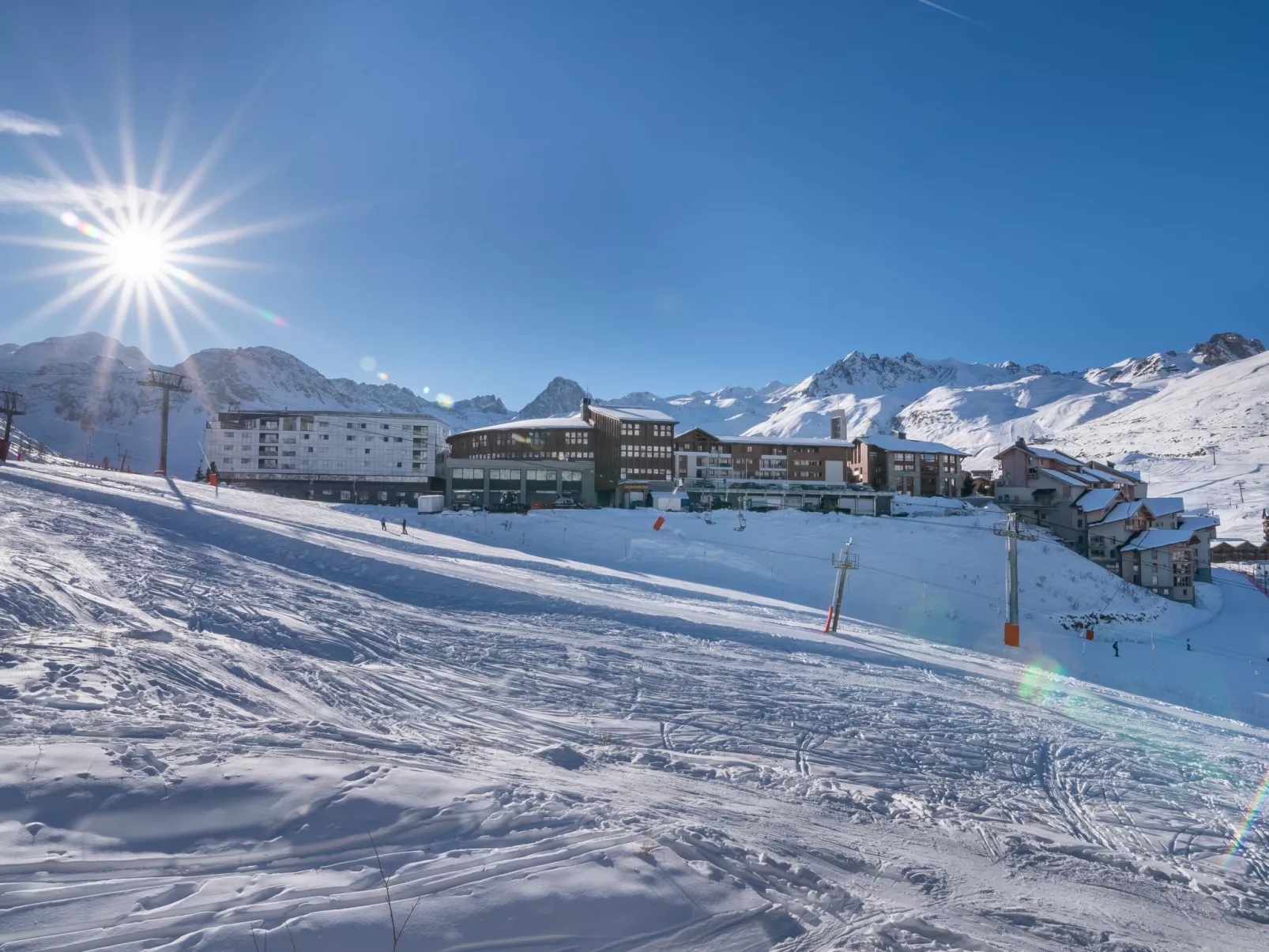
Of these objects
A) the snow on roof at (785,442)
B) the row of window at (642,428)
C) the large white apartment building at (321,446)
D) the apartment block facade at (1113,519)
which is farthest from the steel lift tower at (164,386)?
the apartment block facade at (1113,519)

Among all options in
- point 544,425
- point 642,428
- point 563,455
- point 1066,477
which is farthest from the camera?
point 544,425

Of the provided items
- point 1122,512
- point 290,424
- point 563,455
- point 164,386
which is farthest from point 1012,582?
point 290,424

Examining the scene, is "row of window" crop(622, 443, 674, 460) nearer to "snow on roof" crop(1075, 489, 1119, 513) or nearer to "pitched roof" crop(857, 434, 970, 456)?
"pitched roof" crop(857, 434, 970, 456)

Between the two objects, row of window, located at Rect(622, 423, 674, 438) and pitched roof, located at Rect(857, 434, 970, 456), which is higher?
row of window, located at Rect(622, 423, 674, 438)

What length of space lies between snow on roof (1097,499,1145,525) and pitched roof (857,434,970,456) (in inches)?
815

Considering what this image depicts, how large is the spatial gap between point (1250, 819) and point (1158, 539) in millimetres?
55791

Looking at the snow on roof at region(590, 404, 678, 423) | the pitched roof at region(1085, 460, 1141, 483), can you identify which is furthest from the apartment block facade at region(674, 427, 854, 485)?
the pitched roof at region(1085, 460, 1141, 483)

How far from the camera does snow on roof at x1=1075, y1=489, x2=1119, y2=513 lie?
178 feet

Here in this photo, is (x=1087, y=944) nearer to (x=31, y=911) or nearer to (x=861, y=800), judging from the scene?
(x=861, y=800)

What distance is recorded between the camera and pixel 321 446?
260 ft

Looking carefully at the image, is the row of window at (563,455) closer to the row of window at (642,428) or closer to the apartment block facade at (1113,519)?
the row of window at (642,428)

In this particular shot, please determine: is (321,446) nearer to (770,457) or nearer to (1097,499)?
(770,457)

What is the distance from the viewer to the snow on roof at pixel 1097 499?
5428 centimetres

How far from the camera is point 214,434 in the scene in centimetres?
7794
